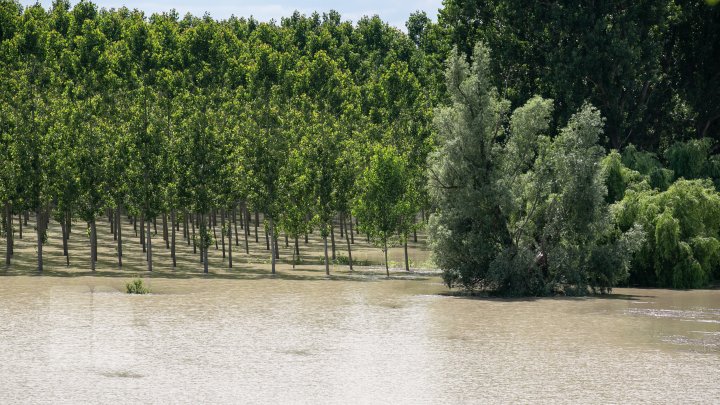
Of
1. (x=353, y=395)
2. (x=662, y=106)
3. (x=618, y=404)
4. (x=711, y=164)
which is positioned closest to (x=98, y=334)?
(x=353, y=395)

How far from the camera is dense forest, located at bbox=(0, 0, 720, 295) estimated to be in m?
63.2

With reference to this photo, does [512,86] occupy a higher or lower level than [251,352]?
higher

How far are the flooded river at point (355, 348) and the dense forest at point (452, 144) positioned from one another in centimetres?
439

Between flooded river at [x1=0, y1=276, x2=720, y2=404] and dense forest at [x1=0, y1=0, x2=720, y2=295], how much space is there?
439 cm

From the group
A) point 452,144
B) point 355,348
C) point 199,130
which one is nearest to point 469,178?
point 452,144

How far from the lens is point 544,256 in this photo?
63.9 m

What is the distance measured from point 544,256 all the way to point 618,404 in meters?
35.4

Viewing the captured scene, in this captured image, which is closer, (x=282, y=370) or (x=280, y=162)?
(x=282, y=370)

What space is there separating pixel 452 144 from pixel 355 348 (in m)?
25.7

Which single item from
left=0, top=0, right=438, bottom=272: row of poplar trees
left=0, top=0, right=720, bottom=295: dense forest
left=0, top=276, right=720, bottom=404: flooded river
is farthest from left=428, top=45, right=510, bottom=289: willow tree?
left=0, top=0, right=438, bottom=272: row of poplar trees

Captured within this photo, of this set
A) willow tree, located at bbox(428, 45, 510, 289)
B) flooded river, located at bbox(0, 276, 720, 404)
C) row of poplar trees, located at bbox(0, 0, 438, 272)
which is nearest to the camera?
flooded river, located at bbox(0, 276, 720, 404)

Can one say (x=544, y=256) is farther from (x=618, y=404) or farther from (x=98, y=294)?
(x=618, y=404)

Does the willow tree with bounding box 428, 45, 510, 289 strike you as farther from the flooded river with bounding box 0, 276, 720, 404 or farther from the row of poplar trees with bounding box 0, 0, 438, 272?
the row of poplar trees with bounding box 0, 0, 438, 272

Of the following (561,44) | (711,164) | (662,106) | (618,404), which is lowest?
(618,404)
